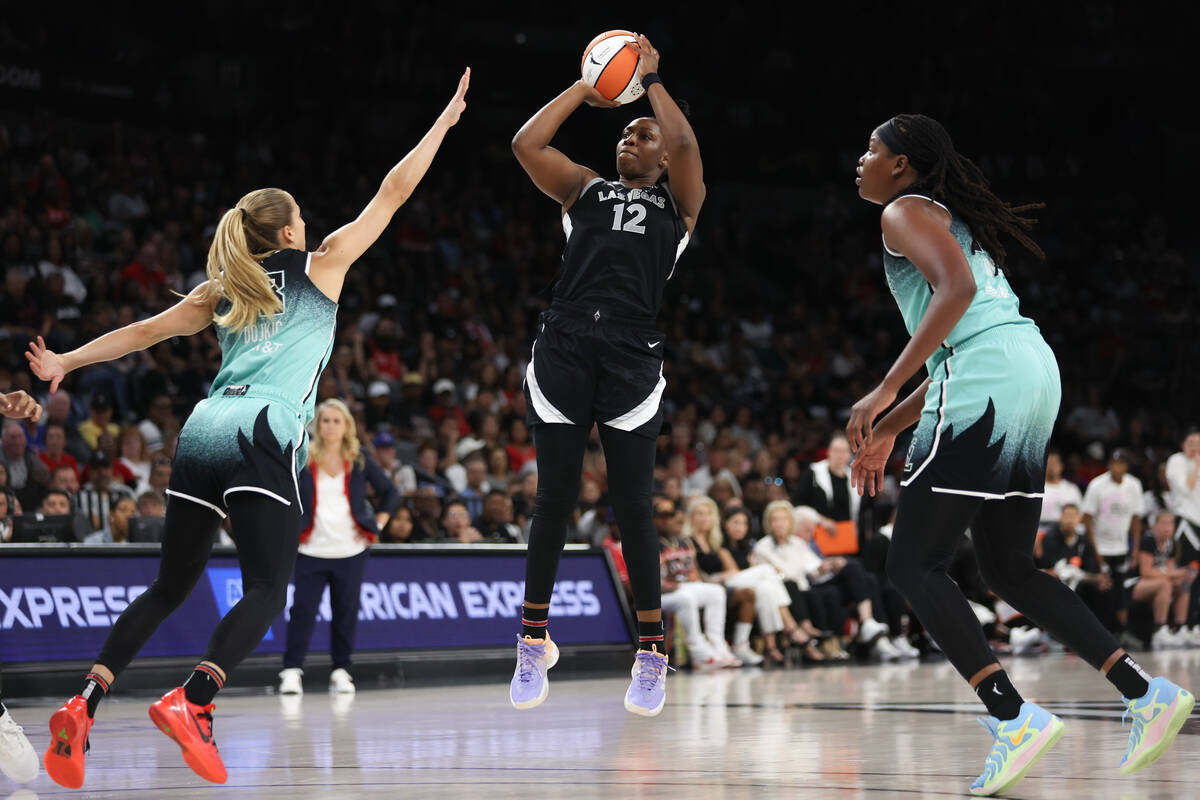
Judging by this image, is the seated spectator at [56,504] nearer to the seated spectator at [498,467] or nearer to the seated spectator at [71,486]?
the seated spectator at [71,486]

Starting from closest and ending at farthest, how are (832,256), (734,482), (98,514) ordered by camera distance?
(98,514) → (734,482) → (832,256)

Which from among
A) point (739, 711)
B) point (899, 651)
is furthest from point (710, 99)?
point (739, 711)

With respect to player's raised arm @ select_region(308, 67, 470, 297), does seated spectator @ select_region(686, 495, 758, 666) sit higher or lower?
lower

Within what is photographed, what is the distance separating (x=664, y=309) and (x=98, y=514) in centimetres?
1089

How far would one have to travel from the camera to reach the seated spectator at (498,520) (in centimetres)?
1203

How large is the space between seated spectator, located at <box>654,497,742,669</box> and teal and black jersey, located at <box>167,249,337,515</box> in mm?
6963

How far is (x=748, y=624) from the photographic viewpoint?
1237cm

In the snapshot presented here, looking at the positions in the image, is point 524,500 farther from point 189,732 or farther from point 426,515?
point 189,732

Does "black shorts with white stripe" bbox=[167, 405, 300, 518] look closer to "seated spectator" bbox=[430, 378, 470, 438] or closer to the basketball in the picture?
the basketball

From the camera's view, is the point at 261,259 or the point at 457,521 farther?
the point at 457,521

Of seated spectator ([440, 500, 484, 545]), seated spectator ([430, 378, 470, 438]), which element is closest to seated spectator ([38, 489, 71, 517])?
seated spectator ([440, 500, 484, 545])

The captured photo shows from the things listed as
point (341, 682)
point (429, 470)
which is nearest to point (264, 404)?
point (341, 682)

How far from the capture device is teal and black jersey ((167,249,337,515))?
4820mm

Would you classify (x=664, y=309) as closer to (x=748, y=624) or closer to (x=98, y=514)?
(x=748, y=624)
